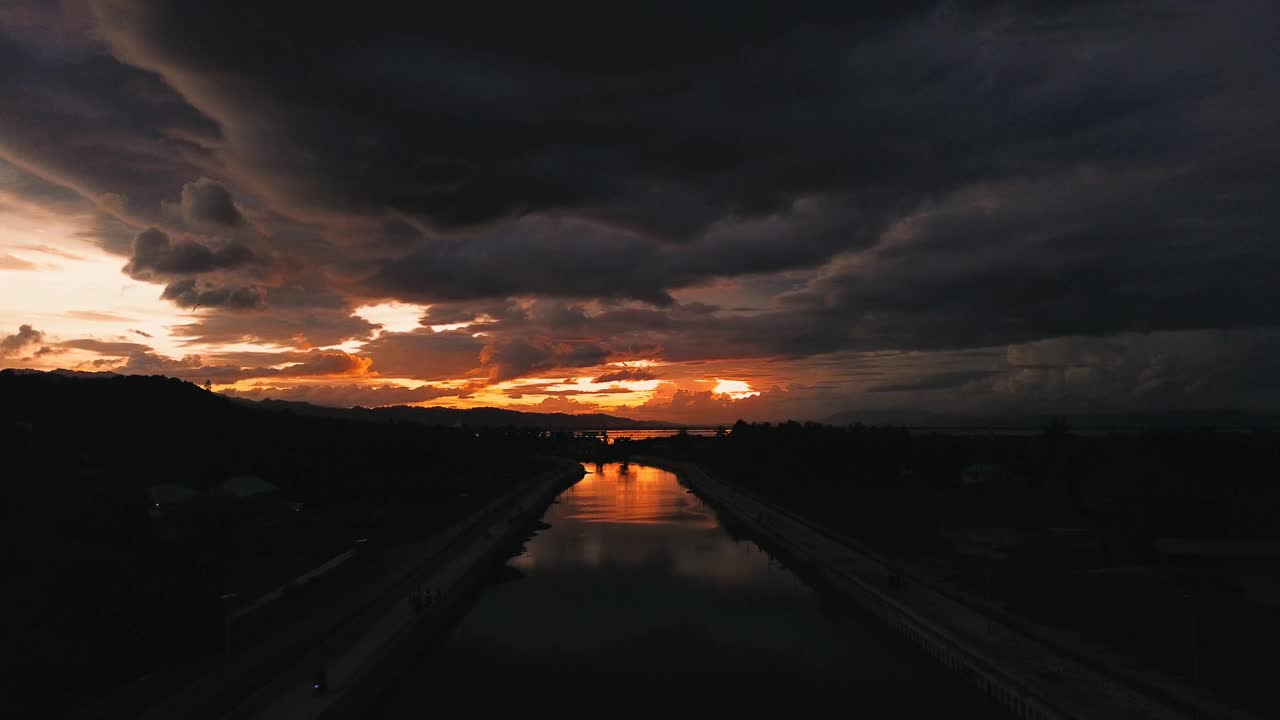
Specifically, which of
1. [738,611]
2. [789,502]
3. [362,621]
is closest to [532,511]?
[789,502]

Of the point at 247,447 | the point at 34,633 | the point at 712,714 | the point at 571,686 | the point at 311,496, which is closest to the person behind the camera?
the point at 34,633

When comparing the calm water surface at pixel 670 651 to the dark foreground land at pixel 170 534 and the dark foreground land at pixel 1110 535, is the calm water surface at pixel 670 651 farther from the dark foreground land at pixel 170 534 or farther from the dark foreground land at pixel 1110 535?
the dark foreground land at pixel 170 534

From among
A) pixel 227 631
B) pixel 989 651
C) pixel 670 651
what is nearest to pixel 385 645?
pixel 227 631

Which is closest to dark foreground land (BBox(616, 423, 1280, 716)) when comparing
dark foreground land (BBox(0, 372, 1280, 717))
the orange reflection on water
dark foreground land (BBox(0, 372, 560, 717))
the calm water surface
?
dark foreground land (BBox(0, 372, 1280, 717))

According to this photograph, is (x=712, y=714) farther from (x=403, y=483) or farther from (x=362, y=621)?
(x=403, y=483)

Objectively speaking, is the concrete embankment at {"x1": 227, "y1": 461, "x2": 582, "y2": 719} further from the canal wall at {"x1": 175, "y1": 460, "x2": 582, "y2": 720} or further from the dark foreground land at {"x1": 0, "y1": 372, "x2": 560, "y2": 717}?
the dark foreground land at {"x1": 0, "y1": 372, "x2": 560, "y2": 717}

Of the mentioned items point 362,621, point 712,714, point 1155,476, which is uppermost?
point 1155,476

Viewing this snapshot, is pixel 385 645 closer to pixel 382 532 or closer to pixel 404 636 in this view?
pixel 404 636
